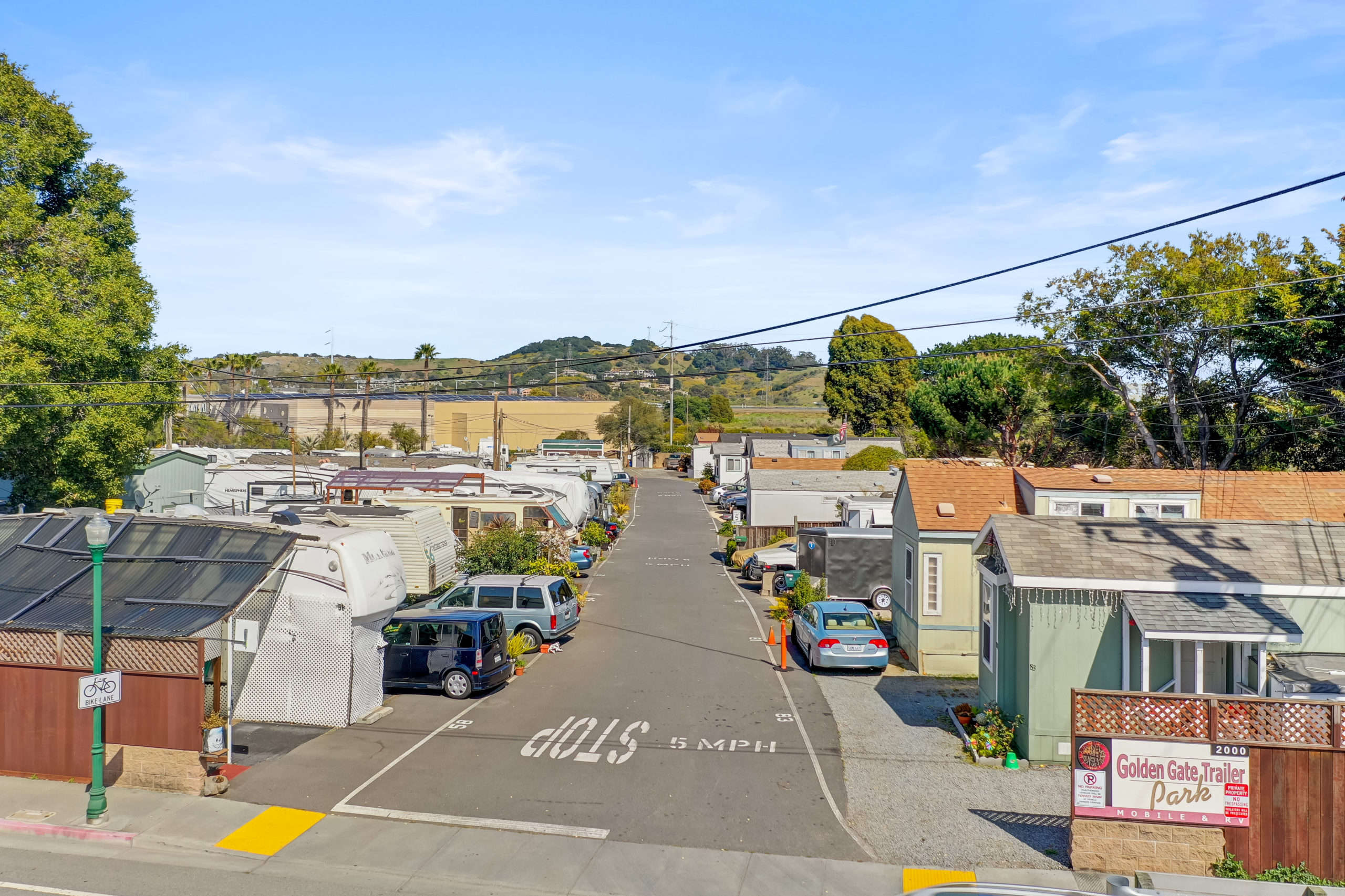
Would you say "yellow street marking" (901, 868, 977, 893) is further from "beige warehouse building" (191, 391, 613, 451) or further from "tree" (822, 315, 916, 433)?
"beige warehouse building" (191, 391, 613, 451)

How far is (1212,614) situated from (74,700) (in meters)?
17.3

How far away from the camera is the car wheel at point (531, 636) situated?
23.2m

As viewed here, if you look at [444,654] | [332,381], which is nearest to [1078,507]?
[444,654]

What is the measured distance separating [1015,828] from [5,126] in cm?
3282

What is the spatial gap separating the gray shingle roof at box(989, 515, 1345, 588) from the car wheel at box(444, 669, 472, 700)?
10845mm

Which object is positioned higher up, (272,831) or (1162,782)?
(1162,782)

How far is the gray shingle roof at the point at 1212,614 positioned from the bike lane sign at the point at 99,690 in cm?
1476

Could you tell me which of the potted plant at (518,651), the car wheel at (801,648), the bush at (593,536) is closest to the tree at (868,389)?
the bush at (593,536)

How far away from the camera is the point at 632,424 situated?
10788 cm

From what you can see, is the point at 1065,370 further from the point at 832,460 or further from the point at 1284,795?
the point at 1284,795

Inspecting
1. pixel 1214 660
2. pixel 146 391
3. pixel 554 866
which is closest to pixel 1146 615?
pixel 1214 660

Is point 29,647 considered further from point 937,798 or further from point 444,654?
point 937,798

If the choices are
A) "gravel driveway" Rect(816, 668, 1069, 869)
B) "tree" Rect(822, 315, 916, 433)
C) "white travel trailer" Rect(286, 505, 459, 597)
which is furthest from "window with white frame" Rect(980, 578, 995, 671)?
"tree" Rect(822, 315, 916, 433)

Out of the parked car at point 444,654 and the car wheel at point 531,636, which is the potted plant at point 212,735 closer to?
the parked car at point 444,654
